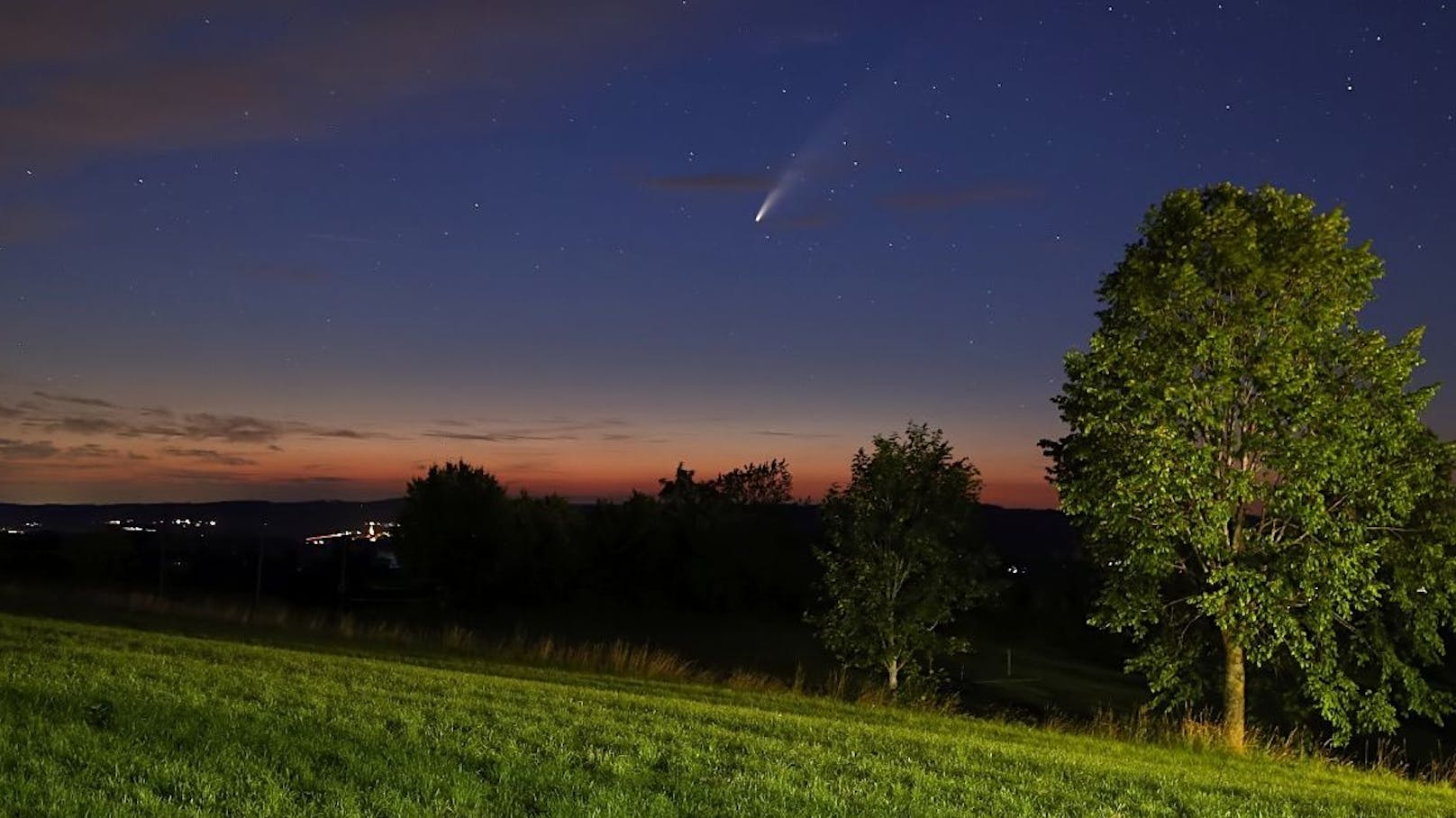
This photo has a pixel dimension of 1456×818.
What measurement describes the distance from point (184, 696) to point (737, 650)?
5102 centimetres

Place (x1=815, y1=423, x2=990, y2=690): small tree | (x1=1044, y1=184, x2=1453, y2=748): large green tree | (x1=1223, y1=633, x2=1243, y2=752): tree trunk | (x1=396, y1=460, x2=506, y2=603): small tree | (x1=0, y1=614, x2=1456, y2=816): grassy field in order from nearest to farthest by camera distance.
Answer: (x1=0, y1=614, x2=1456, y2=816): grassy field < (x1=1044, y1=184, x2=1453, y2=748): large green tree < (x1=1223, y1=633, x2=1243, y2=752): tree trunk < (x1=815, y1=423, x2=990, y2=690): small tree < (x1=396, y1=460, x2=506, y2=603): small tree

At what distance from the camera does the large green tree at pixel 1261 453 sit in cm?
2338

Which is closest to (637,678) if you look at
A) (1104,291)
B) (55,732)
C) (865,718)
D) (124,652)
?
(865,718)

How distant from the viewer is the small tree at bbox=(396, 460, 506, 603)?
271 ft

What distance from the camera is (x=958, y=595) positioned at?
40.0m

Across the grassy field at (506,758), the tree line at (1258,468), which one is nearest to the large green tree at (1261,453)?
the tree line at (1258,468)

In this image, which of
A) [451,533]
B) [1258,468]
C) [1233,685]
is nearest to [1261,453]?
[1258,468]

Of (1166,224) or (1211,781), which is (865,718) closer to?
(1211,781)

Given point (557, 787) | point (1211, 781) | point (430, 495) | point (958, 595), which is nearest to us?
point (557, 787)

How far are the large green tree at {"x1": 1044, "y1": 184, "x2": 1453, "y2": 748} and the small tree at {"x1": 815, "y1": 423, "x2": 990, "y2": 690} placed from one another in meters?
13.0

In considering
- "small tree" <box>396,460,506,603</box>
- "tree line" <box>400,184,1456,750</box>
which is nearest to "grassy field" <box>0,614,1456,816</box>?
"tree line" <box>400,184,1456,750</box>

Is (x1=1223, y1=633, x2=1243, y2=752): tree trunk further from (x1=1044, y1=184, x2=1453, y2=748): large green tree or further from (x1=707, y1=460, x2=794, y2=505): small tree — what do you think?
(x1=707, y1=460, x2=794, y2=505): small tree

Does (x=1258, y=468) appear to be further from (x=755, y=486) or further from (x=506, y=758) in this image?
(x=755, y=486)

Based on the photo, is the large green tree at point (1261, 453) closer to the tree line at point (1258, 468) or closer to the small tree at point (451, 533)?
the tree line at point (1258, 468)
